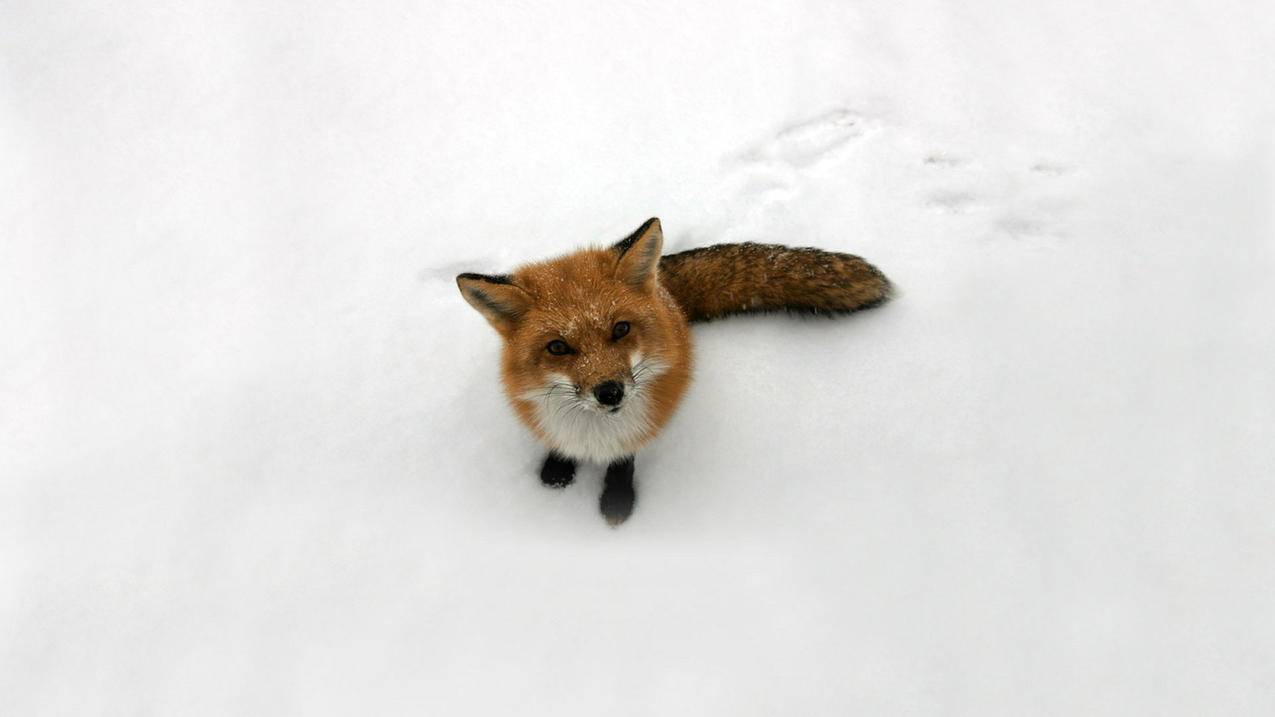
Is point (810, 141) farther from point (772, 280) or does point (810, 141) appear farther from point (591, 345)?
point (591, 345)

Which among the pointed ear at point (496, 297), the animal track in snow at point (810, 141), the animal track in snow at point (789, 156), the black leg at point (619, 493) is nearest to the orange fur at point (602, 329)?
the pointed ear at point (496, 297)

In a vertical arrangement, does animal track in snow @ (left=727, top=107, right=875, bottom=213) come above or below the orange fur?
above

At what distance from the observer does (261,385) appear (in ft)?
9.16

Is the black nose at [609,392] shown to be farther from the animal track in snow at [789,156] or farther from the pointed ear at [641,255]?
the animal track in snow at [789,156]

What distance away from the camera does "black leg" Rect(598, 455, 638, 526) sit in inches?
93.0

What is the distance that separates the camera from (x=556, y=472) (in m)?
2.48

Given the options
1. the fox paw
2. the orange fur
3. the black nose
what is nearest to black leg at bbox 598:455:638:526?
the fox paw

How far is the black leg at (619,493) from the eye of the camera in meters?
2.36

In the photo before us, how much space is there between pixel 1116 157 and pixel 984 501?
1.93m

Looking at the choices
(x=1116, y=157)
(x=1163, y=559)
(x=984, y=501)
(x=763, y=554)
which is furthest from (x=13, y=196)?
(x=1116, y=157)

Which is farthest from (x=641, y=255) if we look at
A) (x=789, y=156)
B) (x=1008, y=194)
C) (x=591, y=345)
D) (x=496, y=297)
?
(x=1008, y=194)

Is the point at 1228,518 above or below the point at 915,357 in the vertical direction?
below

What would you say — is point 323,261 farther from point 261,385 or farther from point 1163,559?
point 1163,559

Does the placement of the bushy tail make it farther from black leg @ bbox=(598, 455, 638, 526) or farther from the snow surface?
black leg @ bbox=(598, 455, 638, 526)
